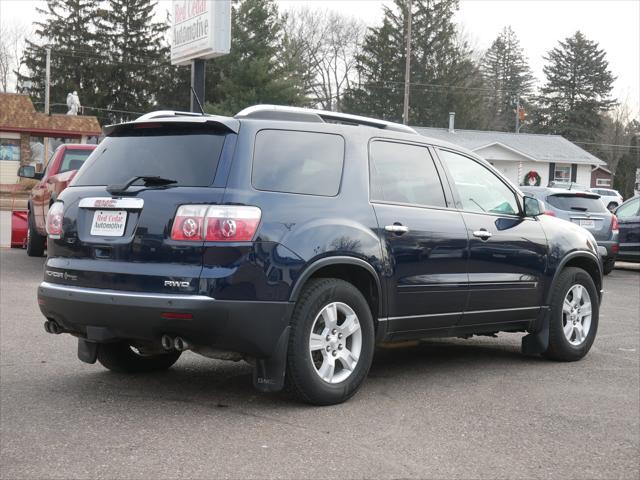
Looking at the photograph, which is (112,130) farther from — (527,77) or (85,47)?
(527,77)

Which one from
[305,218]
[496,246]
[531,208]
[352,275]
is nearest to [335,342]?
[352,275]

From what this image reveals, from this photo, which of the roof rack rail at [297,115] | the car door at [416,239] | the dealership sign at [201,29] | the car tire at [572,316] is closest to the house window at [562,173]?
the dealership sign at [201,29]

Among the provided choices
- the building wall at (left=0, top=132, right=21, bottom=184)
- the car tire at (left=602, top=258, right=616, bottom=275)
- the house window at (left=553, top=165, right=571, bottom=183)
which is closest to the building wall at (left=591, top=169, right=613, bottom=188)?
the house window at (left=553, top=165, right=571, bottom=183)

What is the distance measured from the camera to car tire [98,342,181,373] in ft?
20.7

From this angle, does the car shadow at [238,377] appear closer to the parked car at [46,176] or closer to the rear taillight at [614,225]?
the parked car at [46,176]

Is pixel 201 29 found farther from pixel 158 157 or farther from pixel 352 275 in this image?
pixel 352 275

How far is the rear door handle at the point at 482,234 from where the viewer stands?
259 inches

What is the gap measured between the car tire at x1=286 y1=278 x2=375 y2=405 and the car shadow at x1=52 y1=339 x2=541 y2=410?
0.22 m

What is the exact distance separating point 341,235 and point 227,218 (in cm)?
82

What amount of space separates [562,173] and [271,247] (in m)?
58.5

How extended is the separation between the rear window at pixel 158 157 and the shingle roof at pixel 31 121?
121 ft

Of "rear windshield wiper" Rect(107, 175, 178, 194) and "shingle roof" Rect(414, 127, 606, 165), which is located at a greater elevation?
"shingle roof" Rect(414, 127, 606, 165)

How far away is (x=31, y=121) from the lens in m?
41.1

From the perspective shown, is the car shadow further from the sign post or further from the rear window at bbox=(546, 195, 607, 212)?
the sign post
